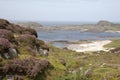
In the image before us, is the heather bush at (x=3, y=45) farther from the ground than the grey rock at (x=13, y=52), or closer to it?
farther from the ground

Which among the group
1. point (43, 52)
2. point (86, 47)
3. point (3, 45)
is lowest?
point (86, 47)

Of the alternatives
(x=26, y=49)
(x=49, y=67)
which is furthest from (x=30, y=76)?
(x=26, y=49)

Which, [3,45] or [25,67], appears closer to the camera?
[25,67]

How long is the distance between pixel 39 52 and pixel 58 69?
161 inches

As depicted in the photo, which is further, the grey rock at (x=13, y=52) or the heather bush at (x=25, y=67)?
the grey rock at (x=13, y=52)

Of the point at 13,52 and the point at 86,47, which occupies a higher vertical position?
the point at 13,52

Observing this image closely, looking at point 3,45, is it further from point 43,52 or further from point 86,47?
point 86,47

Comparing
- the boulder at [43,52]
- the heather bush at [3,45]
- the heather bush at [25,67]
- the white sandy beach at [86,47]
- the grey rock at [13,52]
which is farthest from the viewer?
the white sandy beach at [86,47]

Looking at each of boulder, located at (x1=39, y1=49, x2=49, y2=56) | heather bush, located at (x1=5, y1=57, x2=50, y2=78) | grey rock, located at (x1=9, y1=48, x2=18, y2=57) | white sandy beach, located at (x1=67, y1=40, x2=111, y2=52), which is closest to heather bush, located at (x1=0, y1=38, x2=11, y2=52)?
grey rock, located at (x1=9, y1=48, x2=18, y2=57)

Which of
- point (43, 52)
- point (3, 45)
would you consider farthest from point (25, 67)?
point (43, 52)

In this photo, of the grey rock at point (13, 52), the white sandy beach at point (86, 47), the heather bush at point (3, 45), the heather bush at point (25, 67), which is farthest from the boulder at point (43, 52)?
the white sandy beach at point (86, 47)

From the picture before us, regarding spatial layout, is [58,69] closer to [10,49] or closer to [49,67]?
[49,67]

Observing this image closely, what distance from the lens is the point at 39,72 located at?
53.6ft

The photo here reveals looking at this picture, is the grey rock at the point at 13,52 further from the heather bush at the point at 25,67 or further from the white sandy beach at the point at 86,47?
the white sandy beach at the point at 86,47
